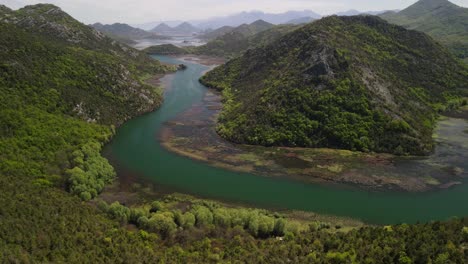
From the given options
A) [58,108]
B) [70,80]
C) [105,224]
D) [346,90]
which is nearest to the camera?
[105,224]

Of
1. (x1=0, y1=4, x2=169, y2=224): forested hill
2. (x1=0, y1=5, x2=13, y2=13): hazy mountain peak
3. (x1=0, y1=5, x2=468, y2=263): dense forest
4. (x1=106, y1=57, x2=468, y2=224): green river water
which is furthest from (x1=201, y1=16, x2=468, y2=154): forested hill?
(x1=0, y1=5, x2=13, y2=13): hazy mountain peak

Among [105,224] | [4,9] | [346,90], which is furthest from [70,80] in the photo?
[4,9]

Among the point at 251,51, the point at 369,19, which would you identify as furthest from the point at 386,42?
the point at 251,51

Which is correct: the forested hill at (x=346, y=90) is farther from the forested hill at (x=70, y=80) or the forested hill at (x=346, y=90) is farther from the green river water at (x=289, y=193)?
the forested hill at (x=70, y=80)

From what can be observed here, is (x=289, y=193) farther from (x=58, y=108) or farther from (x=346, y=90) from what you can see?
(x=58, y=108)

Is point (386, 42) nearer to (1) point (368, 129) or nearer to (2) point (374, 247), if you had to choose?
(1) point (368, 129)
